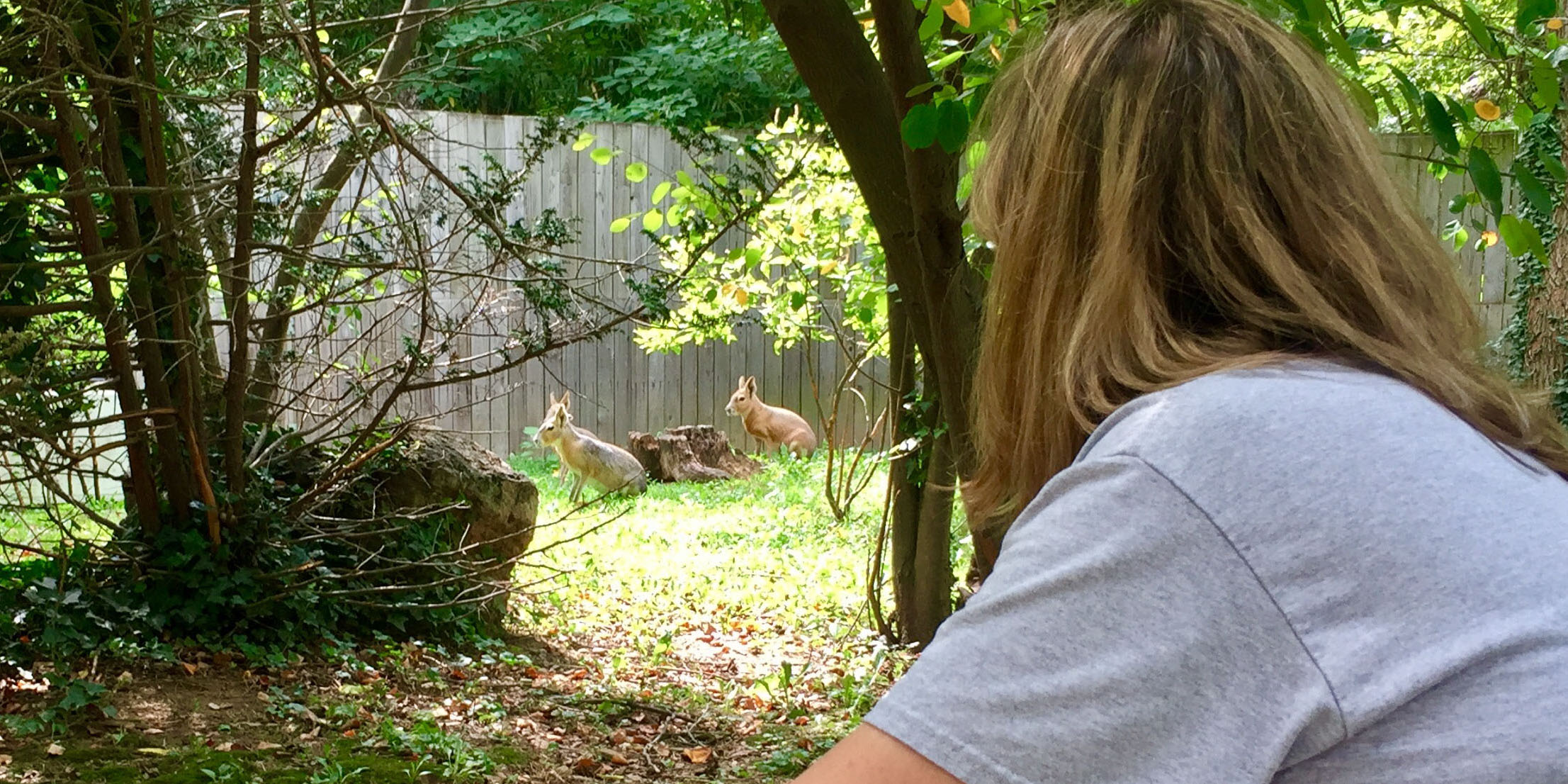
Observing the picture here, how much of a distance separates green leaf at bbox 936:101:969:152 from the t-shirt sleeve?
1.48 m

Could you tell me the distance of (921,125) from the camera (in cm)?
224

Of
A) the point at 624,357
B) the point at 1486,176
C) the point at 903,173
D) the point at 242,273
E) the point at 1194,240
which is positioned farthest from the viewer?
the point at 624,357

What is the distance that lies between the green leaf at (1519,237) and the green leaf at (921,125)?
1.21m

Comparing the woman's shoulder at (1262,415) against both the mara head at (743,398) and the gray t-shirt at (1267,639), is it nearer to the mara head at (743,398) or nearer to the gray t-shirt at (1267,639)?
the gray t-shirt at (1267,639)

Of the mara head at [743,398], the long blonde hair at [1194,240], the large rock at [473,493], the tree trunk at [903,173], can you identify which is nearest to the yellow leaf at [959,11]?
the tree trunk at [903,173]

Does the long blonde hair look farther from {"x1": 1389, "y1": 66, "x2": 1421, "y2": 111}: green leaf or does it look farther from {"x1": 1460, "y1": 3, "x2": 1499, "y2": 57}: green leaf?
{"x1": 1460, "y1": 3, "x2": 1499, "y2": 57}: green leaf

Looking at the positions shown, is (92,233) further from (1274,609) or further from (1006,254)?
(1274,609)

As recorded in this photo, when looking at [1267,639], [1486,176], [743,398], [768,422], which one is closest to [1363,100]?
[1486,176]

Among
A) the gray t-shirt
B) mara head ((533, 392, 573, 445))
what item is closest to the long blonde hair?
the gray t-shirt

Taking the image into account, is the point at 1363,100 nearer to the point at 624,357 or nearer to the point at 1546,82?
the point at 1546,82

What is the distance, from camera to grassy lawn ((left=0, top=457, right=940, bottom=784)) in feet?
10.8

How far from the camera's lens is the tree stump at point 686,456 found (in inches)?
430

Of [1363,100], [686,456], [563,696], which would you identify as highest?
[1363,100]

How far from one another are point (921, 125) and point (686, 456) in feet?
29.1
